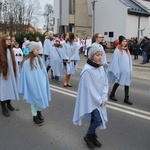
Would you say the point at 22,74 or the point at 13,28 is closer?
the point at 22,74

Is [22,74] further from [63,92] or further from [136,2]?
[136,2]

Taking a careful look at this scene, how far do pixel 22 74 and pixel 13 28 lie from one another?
134ft

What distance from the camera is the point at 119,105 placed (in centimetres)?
698

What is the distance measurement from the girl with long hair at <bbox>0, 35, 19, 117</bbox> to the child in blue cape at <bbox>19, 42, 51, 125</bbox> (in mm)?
783

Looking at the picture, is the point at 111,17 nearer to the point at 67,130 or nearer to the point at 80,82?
the point at 67,130

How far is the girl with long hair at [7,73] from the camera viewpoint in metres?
5.91

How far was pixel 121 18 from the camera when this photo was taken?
1130 inches

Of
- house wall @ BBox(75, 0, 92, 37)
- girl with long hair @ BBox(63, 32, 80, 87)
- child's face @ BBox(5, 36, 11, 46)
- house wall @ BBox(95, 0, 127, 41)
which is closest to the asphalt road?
child's face @ BBox(5, 36, 11, 46)

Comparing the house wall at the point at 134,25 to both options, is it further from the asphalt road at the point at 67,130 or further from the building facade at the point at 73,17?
the asphalt road at the point at 67,130

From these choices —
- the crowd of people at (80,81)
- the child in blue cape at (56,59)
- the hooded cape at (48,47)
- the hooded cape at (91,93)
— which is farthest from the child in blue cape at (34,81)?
the hooded cape at (48,47)

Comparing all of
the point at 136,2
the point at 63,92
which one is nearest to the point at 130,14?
the point at 136,2

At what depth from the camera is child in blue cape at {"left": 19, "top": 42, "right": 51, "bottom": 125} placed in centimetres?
521

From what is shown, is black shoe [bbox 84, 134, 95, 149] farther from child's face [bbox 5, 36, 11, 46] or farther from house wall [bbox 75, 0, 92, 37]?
house wall [bbox 75, 0, 92, 37]

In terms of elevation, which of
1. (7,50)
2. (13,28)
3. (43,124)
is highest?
(13,28)
